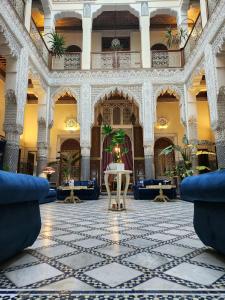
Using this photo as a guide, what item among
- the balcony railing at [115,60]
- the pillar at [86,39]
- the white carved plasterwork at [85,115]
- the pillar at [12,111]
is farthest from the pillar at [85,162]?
the balcony railing at [115,60]

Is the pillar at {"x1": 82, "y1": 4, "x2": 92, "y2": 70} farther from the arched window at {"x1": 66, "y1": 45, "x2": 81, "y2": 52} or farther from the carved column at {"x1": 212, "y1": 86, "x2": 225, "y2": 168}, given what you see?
the carved column at {"x1": 212, "y1": 86, "x2": 225, "y2": 168}

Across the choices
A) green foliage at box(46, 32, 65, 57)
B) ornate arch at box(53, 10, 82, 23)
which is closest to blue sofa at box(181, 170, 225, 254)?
green foliage at box(46, 32, 65, 57)

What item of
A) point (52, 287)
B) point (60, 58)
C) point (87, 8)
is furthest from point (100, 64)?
point (52, 287)

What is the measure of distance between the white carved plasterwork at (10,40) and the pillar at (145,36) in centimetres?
477

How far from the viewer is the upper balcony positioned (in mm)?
8289

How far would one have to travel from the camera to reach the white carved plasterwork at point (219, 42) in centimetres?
568

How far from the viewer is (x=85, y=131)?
8695mm

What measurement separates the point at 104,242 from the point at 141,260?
1.67 ft

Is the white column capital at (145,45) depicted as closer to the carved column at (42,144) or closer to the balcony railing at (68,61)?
the balcony railing at (68,61)

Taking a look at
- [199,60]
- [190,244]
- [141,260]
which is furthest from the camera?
[199,60]

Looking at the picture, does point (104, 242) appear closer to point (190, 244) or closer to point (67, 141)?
point (190, 244)

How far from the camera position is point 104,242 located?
70.1 inches

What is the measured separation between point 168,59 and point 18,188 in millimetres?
9315

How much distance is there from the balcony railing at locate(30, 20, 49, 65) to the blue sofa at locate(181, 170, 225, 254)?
775cm
